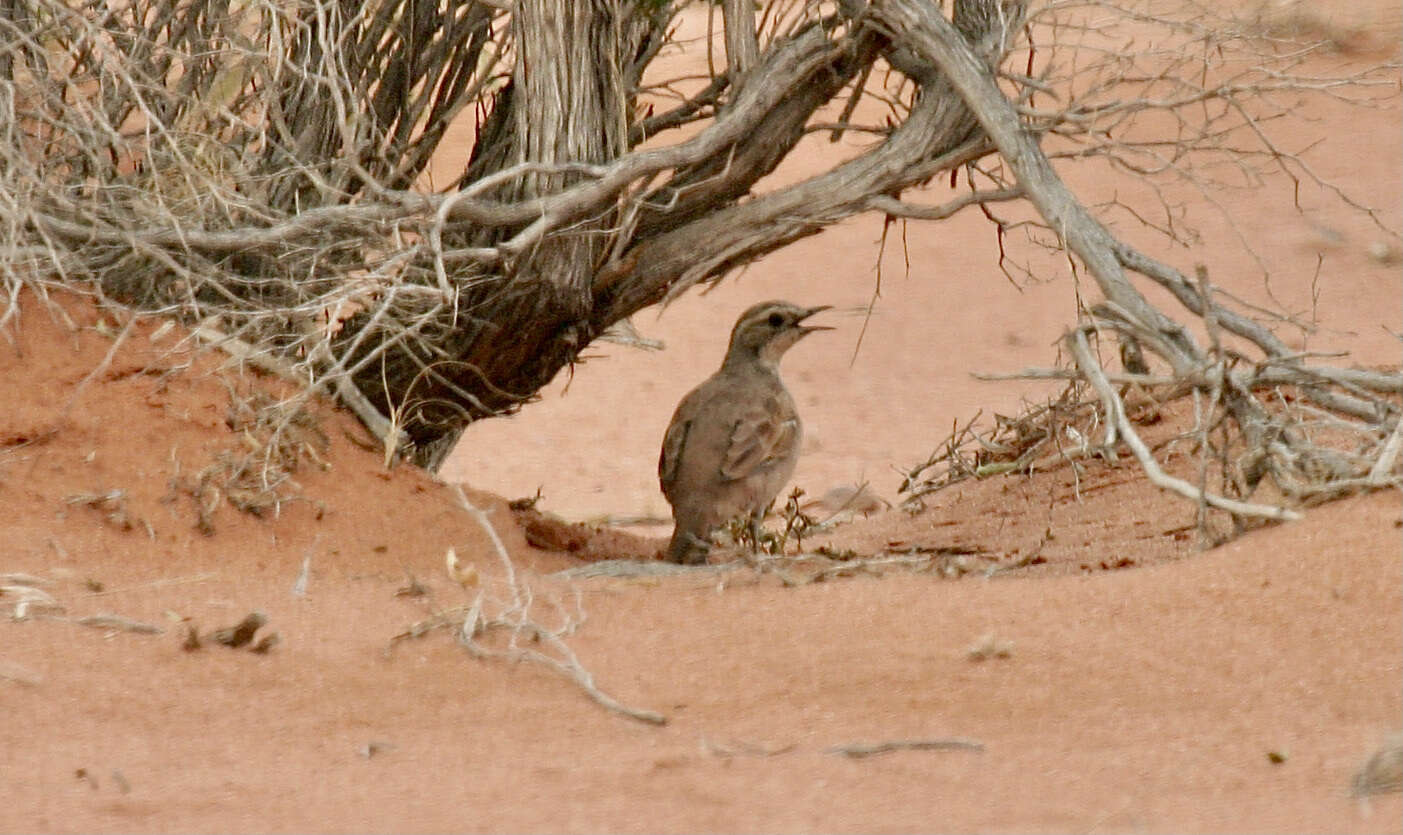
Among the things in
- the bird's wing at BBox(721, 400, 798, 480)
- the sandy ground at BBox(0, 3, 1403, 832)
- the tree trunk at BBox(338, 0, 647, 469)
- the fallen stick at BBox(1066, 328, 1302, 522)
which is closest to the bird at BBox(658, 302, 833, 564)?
the bird's wing at BBox(721, 400, 798, 480)

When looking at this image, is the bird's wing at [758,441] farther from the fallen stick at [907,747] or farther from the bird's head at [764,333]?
the fallen stick at [907,747]

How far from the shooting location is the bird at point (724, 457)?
6.86 metres

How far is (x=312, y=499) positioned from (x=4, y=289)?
4.12 ft

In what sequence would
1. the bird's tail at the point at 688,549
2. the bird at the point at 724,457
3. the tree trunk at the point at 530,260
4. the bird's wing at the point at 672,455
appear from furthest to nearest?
the bird's wing at the point at 672,455 → the bird at the point at 724,457 → the bird's tail at the point at 688,549 → the tree trunk at the point at 530,260

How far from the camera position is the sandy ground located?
3.20 metres

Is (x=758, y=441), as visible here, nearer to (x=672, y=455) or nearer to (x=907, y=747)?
(x=672, y=455)

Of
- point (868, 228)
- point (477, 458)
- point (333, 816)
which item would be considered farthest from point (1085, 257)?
point (868, 228)

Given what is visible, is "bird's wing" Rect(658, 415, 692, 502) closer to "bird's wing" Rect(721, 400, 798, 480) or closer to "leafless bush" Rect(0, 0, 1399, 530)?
"bird's wing" Rect(721, 400, 798, 480)

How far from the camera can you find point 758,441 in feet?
22.9

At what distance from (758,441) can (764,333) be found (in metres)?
0.80

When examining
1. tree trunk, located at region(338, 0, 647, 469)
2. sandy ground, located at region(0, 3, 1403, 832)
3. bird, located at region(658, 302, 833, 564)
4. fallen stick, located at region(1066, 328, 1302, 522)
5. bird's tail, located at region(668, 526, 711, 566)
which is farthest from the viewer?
bird, located at region(658, 302, 833, 564)

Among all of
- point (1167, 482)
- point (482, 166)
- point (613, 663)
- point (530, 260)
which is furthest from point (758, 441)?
point (613, 663)

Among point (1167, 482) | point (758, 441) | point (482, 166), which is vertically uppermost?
point (482, 166)

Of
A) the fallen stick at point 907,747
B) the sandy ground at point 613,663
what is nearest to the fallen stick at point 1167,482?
the sandy ground at point 613,663
